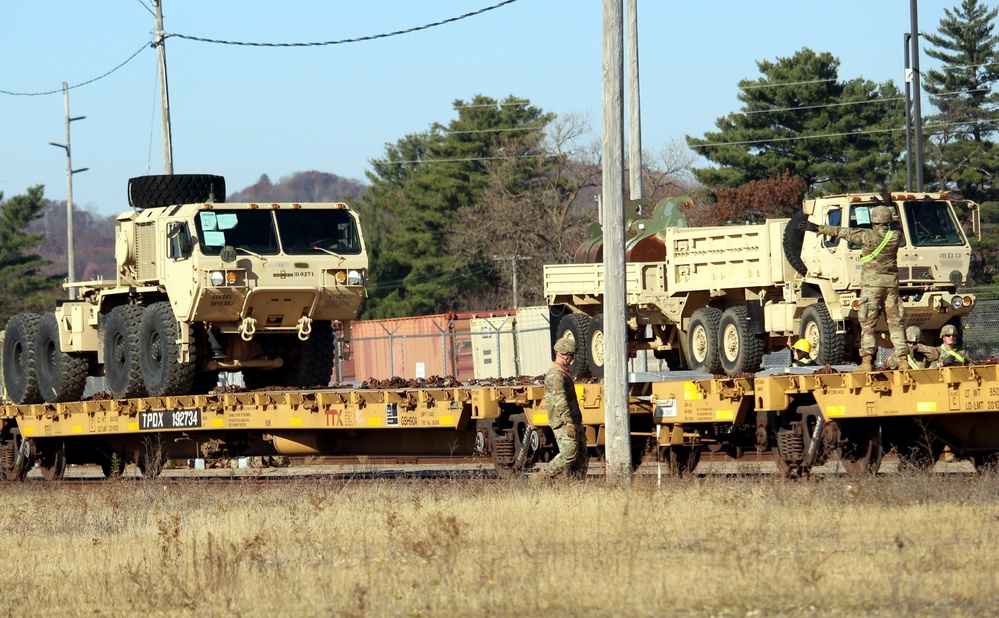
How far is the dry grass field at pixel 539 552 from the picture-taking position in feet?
28.8

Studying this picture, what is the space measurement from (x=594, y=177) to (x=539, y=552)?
57.6 meters

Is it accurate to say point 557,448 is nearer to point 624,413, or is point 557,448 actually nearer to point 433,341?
point 624,413

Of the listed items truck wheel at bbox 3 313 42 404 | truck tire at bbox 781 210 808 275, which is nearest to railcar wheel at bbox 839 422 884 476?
truck tire at bbox 781 210 808 275

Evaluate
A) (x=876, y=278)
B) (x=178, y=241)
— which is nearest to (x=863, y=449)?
(x=876, y=278)

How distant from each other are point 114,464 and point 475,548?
10607mm

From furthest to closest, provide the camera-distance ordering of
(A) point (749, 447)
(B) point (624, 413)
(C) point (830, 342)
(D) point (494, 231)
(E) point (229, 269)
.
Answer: (D) point (494, 231) → (C) point (830, 342) → (E) point (229, 269) → (A) point (749, 447) → (B) point (624, 413)

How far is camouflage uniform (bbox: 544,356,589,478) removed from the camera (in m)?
14.2

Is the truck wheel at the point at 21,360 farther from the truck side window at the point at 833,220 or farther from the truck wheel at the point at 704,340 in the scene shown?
the truck side window at the point at 833,220

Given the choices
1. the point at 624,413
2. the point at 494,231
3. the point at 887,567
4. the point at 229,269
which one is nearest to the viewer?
the point at 887,567

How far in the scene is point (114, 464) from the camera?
67.1 ft

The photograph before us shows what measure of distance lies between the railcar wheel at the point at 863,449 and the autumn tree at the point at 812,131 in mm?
39868

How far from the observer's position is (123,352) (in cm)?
1977

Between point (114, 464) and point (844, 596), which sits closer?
point (844, 596)

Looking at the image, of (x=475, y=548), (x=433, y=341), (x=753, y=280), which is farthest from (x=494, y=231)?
(x=475, y=548)
